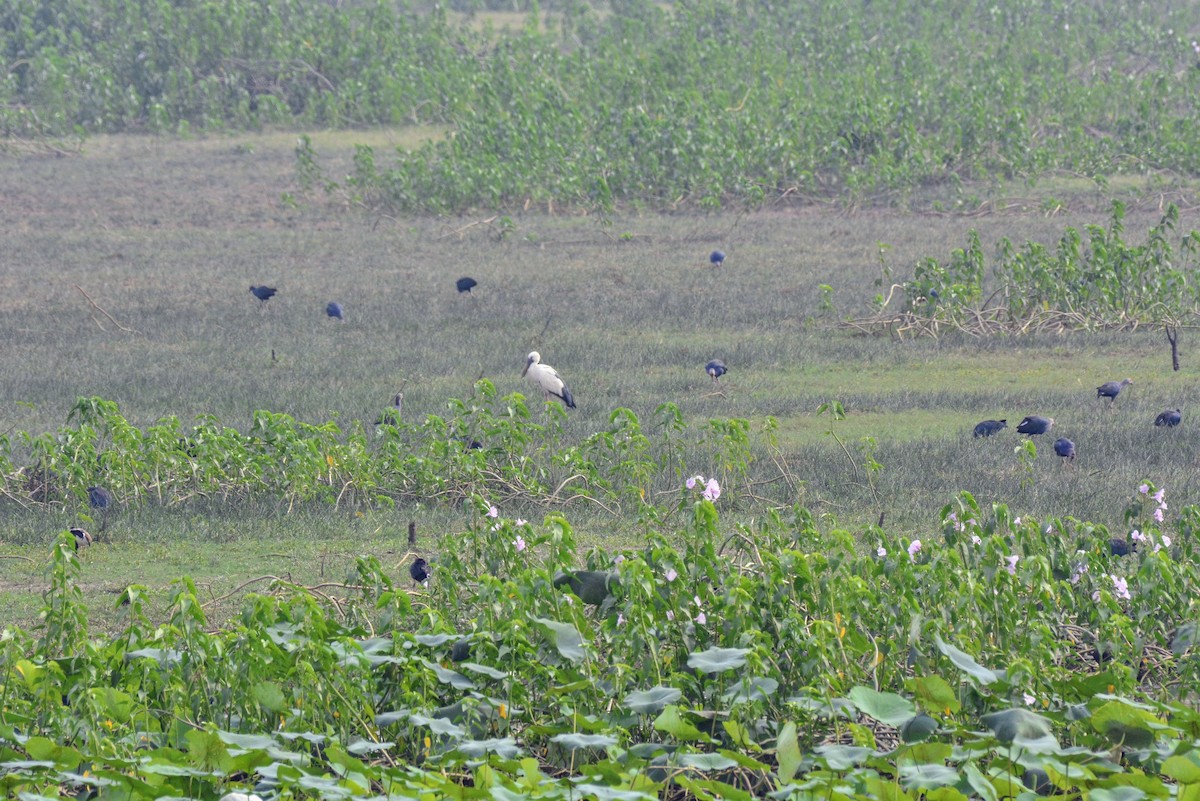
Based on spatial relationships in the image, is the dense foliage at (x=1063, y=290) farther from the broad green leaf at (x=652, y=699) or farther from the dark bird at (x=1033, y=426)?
the broad green leaf at (x=652, y=699)

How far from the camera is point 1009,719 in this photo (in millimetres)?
4070

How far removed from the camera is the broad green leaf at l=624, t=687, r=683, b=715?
14.4 feet

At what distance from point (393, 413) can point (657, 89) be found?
53.5ft

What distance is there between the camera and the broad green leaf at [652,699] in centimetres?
440

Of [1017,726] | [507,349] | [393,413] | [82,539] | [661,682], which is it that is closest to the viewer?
[1017,726]

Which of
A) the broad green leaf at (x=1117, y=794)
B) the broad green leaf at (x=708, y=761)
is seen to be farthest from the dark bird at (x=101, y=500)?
the broad green leaf at (x=1117, y=794)

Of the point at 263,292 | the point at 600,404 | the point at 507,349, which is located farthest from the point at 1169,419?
the point at 263,292

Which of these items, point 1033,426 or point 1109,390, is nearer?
point 1033,426

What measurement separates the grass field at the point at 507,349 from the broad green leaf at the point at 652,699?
3.10 m

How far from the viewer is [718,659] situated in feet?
15.4

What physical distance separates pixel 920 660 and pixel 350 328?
32.4ft

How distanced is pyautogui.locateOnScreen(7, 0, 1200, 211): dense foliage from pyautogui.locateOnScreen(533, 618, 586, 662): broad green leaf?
15.1 metres

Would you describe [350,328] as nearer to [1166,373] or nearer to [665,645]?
[1166,373]

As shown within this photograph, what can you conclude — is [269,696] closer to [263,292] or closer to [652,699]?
[652,699]
